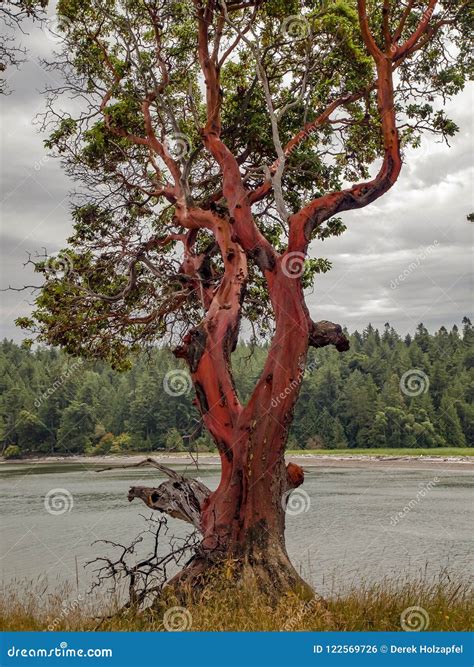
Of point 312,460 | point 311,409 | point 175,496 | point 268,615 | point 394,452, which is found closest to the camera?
point 268,615

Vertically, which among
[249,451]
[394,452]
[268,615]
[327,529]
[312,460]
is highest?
[249,451]

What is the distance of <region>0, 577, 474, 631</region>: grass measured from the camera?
23.3 ft

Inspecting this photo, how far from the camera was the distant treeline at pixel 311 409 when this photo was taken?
9031cm

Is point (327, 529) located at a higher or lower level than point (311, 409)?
lower

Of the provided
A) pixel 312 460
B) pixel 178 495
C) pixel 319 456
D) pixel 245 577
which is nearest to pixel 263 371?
pixel 178 495

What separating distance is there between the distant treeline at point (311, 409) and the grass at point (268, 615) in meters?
76.8

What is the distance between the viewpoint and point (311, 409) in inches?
3809

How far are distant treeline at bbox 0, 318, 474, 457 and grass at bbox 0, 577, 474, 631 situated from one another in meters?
76.8

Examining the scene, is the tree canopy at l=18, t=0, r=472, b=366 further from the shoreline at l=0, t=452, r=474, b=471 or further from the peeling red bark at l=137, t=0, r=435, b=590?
the shoreline at l=0, t=452, r=474, b=471

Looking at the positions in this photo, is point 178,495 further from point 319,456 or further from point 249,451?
point 319,456

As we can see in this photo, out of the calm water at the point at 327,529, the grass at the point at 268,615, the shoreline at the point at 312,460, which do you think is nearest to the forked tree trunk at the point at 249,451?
the grass at the point at 268,615

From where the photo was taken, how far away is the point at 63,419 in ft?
312

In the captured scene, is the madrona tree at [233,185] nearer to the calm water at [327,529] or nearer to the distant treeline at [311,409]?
the calm water at [327,529]

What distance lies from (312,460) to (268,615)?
76.5 m
